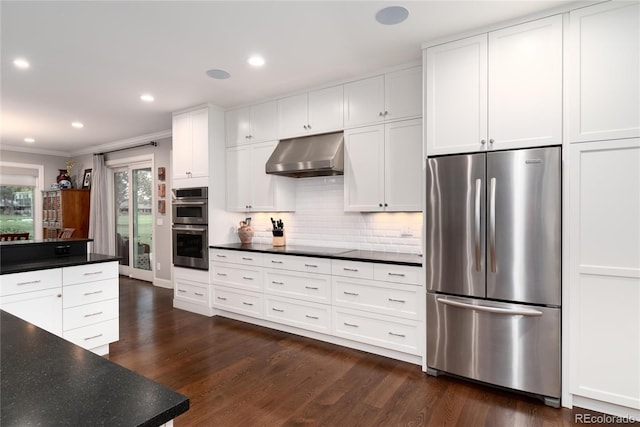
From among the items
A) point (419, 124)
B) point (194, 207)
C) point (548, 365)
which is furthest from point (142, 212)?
point (548, 365)

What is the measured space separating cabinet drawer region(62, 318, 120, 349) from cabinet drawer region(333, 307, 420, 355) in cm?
211

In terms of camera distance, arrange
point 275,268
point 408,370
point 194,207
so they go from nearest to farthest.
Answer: point 408,370 → point 275,268 → point 194,207

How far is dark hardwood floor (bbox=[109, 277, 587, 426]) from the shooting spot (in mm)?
2279

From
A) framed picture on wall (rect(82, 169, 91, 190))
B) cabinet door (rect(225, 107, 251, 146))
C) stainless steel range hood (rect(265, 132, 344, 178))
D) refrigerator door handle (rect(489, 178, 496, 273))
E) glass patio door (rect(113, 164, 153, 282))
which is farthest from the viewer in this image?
framed picture on wall (rect(82, 169, 91, 190))

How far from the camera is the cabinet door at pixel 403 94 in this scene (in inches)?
129

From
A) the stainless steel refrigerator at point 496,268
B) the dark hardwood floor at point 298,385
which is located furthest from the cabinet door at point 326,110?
the dark hardwood floor at point 298,385

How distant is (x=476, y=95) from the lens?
269 cm

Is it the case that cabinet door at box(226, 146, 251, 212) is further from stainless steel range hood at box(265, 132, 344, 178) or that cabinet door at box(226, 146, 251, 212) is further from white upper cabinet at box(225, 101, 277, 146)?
stainless steel range hood at box(265, 132, 344, 178)

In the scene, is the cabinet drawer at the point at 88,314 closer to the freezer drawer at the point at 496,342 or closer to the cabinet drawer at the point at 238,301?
the cabinet drawer at the point at 238,301

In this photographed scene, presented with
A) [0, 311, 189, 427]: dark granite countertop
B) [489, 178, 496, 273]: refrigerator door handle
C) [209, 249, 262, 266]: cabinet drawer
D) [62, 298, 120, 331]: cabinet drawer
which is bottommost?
[62, 298, 120, 331]: cabinet drawer

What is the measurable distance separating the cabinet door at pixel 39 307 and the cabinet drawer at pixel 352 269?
242 centimetres

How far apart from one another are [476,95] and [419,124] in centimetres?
65

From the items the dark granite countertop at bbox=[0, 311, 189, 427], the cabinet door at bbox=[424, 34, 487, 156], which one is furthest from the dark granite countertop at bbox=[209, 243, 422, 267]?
the dark granite countertop at bbox=[0, 311, 189, 427]

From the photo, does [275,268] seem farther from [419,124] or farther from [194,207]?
[419,124]
